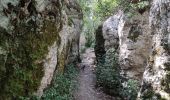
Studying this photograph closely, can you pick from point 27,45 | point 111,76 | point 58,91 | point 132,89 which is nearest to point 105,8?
point 111,76

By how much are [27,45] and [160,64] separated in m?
4.15

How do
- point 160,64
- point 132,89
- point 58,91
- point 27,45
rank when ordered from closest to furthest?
point 160,64 < point 27,45 < point 132,89 < point 58,91

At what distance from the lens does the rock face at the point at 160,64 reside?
6.11 metres

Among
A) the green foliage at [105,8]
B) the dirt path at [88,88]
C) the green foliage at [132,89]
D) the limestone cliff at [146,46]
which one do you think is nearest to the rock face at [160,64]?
the limestone cliff at [146,46]

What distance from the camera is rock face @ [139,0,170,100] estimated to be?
611 cm

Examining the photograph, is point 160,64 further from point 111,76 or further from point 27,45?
point 111,76

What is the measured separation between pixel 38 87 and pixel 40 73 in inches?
17.6

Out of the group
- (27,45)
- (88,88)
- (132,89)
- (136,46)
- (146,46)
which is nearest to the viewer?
(27,45)

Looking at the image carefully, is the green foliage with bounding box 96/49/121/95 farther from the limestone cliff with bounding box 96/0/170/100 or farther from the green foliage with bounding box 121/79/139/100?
the green foliage with bounding box 121/79/139/100

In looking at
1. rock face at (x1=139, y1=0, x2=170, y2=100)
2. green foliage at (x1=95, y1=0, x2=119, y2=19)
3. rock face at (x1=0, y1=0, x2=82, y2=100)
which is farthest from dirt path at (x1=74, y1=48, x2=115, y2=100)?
rock face at (x1=139, y1=0, x2=170, y2=100)

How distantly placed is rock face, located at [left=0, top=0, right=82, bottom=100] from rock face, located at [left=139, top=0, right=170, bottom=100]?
355 cm

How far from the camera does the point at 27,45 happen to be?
28.2ft

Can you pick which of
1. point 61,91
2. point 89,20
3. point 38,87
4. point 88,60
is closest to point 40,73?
point 38,87

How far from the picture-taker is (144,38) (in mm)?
11281
